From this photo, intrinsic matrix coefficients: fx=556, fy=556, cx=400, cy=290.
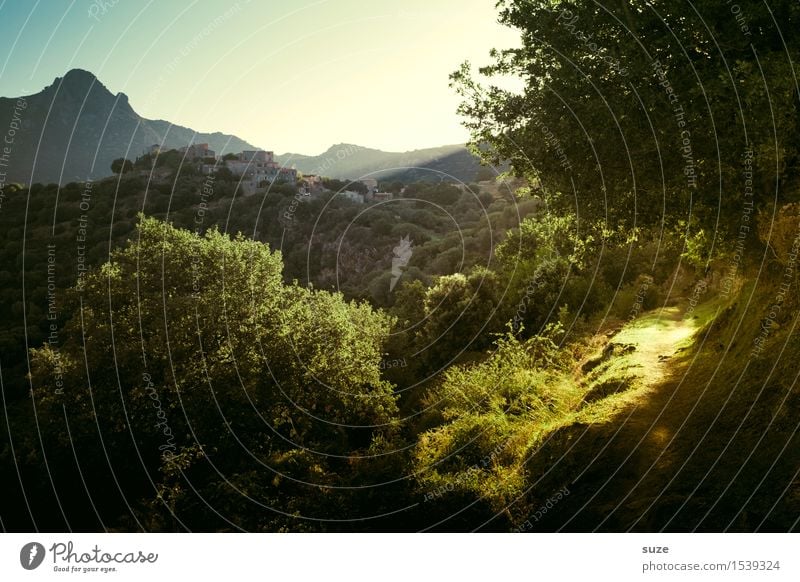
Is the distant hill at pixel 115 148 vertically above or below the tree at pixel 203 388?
above

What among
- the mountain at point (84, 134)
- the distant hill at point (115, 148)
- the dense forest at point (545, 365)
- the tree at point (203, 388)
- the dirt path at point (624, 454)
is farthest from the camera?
the distant hill at point (115, 148)

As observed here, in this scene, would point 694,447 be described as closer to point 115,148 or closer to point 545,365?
point 545,365

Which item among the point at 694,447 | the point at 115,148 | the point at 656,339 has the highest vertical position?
the point at 115,148

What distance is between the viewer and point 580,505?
11.0m

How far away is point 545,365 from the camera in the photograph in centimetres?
2567

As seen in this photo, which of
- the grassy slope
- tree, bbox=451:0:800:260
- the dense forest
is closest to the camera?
the grassy slope

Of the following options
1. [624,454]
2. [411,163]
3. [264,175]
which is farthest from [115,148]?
[624,454]

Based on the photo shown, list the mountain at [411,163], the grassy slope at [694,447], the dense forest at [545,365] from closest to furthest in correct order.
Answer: the grassy slope at [694,447] < the dense forest at [545,365] < the mountain at [411,163]

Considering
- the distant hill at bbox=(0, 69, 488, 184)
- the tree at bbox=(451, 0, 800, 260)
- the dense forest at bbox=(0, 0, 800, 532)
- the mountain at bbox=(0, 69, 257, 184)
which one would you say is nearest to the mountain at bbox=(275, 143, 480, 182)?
the distant hill at bbox=(0, 69, 488, 184)

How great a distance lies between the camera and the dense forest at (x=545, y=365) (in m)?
11.5

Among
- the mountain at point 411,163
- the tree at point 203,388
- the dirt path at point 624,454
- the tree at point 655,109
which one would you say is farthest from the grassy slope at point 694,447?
the mountain at point 411,163

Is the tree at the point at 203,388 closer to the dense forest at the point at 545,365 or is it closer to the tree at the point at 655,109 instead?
the dense forest at the point at 545,365

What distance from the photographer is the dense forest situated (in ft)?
37.9

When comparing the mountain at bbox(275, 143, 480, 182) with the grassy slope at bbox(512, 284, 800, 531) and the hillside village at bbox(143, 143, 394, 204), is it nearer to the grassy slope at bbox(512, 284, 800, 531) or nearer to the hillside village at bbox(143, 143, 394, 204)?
the hillside village at bbox(143, 143, 394, 204)
